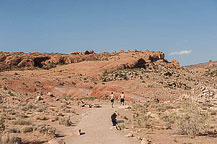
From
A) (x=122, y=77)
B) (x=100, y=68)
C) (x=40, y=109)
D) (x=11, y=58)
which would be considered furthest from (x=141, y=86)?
(x=11, y=58)

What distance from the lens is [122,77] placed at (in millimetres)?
49062

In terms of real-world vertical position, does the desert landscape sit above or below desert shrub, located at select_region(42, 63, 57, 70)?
below

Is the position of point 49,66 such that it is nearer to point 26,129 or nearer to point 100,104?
point 100,104

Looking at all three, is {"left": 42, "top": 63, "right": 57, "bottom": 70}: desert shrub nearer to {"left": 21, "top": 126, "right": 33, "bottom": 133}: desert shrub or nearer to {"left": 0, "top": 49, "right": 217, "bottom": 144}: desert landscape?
{"left": 0, "top": 49, "right": 217, "bottom": 144}: desert landscape

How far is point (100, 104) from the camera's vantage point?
28.5 m

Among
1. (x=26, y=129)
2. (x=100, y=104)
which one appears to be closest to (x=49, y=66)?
(x=100, y=104)

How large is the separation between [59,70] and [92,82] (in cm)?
1566

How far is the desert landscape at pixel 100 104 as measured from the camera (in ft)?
31.4

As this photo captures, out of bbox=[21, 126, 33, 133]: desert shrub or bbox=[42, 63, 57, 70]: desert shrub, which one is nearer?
bbox=[21, 126, 33, 133]: desert shrub

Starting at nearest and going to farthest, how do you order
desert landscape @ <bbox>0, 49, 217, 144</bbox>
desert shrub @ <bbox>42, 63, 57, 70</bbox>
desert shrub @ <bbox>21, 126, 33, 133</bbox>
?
desert landscape @ <bbox>0, 49, 217, 144</bbox> < desert shrub @ <bbox>21, 126, 33, 133</bbox> < desert shrub @ <bbox>42, 63, 57, 70</bbox>

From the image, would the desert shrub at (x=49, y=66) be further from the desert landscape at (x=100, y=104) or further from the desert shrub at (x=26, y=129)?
the desert shrub at (x=26, y=129)

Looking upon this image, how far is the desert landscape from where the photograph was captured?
958 cm

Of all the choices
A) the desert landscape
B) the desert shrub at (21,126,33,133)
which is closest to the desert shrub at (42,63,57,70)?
the desert landscape

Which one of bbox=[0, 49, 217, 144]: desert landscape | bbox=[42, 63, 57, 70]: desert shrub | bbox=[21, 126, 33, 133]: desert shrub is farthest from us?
bbox=[42, 63, 57, 70]: desert shrub
